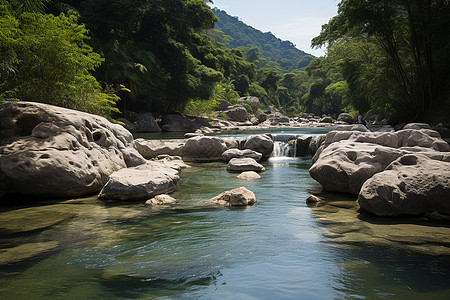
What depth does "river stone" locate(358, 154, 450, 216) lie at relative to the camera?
16.8 feet

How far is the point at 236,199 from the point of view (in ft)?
21.1

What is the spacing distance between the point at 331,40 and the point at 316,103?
1814 inches

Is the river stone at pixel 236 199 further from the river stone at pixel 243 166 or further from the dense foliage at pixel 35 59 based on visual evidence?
the dense foliage at pixel 35 59

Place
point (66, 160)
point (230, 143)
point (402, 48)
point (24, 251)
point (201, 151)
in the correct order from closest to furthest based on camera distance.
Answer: point (24, 251) < point (66, 160) < point (201, 151) < point (230, 143) < point (402, 48)

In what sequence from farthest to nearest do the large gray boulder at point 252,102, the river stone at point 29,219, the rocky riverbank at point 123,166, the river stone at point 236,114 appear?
the large gray boulder at point 252,102
the river stone at point 236,114
the rocky riverbank at point 123,166
the river stone at point 29,219

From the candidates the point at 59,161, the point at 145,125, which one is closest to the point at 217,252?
the point at 59,161

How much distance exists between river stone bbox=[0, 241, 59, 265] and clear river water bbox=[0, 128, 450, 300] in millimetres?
12

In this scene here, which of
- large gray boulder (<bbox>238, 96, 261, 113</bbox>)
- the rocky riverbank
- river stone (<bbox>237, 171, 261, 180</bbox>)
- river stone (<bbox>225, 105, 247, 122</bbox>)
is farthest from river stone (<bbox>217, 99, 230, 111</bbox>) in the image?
the rocky riverbank

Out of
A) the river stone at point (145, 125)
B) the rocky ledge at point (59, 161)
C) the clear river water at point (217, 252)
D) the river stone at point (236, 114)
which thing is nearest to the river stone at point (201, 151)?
the rocky ledge at point (59, 161)

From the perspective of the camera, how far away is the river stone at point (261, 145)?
536 inches

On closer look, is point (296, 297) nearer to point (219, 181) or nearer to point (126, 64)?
point (219, 181)

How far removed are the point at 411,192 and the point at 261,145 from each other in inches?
336

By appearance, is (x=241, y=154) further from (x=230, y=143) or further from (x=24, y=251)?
(x=24, y=251)

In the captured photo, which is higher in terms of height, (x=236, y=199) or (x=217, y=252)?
(x=236, y=199)
